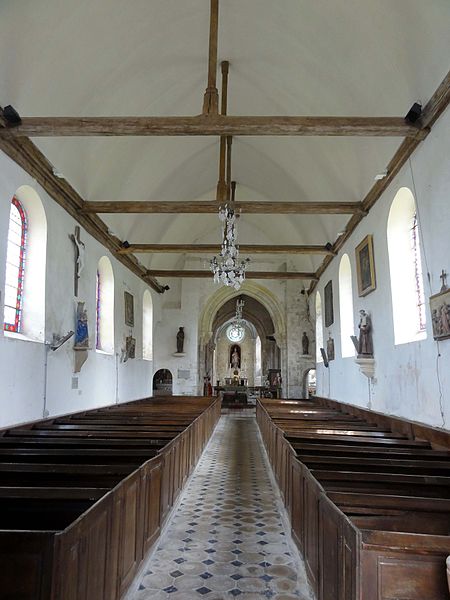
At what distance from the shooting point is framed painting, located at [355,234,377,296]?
9.18 metres

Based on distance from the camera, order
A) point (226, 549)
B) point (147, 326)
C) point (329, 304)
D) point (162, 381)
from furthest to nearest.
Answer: point (162, 381) → point (147, 326) → point (329, 304) → point (226, 549)

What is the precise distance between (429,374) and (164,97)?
783 cm

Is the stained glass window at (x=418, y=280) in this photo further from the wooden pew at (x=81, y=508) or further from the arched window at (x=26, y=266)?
the arched window at (x=26, y=266)

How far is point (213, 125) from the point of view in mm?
6180

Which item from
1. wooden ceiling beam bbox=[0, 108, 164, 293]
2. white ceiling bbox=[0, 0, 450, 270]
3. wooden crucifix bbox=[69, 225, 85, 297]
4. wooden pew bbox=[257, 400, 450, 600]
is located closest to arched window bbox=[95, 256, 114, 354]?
wooden ceiling beam bbox=[0, 108, 164, 293]

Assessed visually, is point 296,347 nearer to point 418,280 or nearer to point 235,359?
point 418,280

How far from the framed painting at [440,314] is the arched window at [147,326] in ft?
41.0

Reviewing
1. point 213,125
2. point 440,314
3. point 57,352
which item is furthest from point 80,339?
point 440,314

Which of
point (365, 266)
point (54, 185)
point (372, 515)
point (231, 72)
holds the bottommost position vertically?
point (372, 515)

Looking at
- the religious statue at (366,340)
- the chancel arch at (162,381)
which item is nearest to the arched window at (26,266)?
the religious statue at (366,340)

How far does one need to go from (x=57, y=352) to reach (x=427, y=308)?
6.47 m

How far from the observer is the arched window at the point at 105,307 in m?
12.3

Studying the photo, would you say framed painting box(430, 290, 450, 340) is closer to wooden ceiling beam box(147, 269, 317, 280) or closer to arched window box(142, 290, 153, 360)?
wooden ceiling beam box(147, 269, 317, 280)

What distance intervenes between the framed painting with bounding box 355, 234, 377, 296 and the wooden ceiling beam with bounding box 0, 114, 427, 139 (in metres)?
3.20
